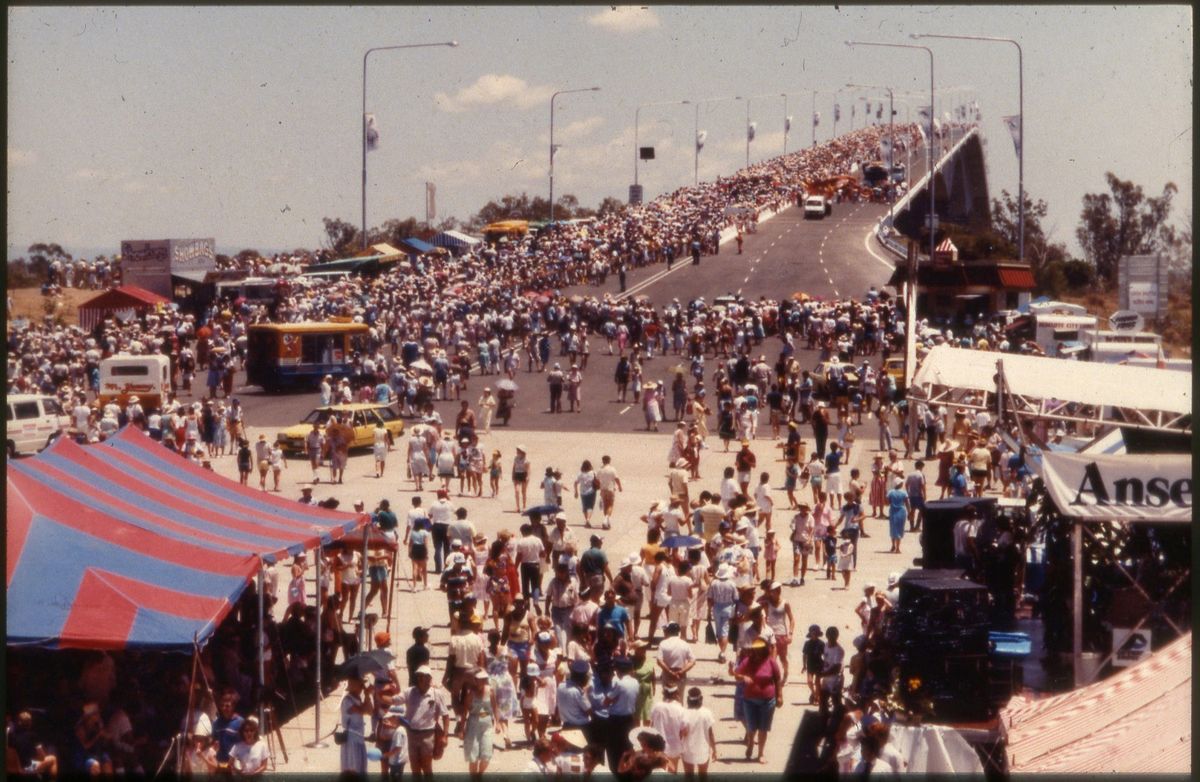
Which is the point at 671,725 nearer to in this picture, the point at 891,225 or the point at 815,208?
the point at 891,225

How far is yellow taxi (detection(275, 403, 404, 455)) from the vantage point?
30.7 meters

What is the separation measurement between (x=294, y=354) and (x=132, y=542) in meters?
27.7

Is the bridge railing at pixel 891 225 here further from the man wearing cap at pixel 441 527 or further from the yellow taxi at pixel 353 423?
the man wearing cap at pixel 441 527

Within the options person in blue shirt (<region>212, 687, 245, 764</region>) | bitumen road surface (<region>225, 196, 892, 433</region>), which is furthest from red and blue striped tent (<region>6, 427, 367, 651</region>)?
bitumen road surface (<region>225, 196, 892, 433</region>)

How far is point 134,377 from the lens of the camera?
36.5m

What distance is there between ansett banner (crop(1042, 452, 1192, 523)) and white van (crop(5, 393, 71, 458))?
23290mm

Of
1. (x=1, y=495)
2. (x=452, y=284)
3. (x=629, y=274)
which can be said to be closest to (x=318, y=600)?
(x=1, y=495)

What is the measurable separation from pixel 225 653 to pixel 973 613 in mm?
6931

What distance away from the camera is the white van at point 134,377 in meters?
36.1

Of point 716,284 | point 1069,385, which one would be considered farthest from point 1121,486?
point 716,284

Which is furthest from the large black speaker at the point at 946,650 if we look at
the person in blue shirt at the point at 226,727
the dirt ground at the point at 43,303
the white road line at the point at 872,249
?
the white road line at the point at 872,249

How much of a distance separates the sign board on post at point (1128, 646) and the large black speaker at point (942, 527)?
11.7 feet

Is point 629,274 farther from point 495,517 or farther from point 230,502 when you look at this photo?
point 230,502

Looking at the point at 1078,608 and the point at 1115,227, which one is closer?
the point at 1078,608
